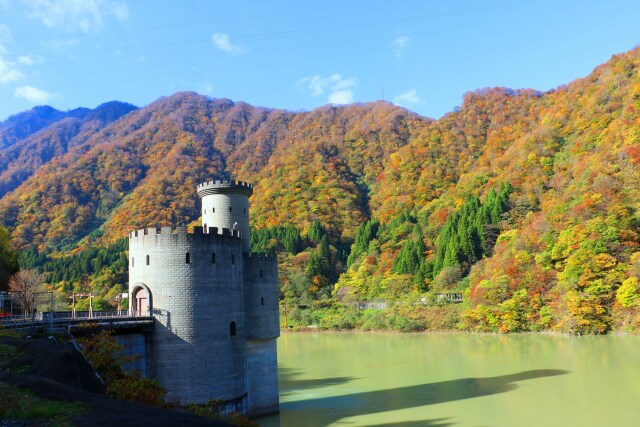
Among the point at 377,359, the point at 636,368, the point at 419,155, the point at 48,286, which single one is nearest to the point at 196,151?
the point at 419,155

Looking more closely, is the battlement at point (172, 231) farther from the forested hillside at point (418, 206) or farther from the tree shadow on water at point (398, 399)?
the forested hillside at point (418, 206)

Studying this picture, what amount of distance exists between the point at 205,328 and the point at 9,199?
407 feet

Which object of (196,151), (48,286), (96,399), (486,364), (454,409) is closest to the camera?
(96,399)

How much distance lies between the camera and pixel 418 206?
343 feet

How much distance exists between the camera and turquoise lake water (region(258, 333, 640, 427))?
77.9 ft

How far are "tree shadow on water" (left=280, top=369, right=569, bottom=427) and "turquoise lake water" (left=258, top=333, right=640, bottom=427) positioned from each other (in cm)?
5

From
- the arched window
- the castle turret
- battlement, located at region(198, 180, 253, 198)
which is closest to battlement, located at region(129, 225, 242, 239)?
the arched window

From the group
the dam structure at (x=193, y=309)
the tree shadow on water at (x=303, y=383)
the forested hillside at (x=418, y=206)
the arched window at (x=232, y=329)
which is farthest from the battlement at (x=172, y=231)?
the forested hillside at (x=418, y=206)

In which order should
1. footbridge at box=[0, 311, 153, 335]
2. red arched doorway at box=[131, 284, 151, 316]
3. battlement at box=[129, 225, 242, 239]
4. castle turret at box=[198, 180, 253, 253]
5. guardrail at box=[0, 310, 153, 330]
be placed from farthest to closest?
castle turret at box=[198, 180, 253, 253]
battlement at box=[129, 225, 242, 239]
red arched doorway at box=[131, 284, 151, 316]
guardrail at box=[0, 310, 153, 330]
footbridge at box=[0, 311, 153, 335]

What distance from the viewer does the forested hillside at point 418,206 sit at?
183 feet

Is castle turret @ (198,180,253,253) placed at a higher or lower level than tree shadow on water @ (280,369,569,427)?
higher

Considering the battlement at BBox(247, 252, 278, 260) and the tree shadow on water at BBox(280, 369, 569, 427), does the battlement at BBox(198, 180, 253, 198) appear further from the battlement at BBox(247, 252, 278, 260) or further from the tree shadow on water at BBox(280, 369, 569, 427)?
the tree shadow on water at BBox(280, 369, 569, 427)

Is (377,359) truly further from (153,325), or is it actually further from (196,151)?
(196,151)

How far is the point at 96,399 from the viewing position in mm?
10781
